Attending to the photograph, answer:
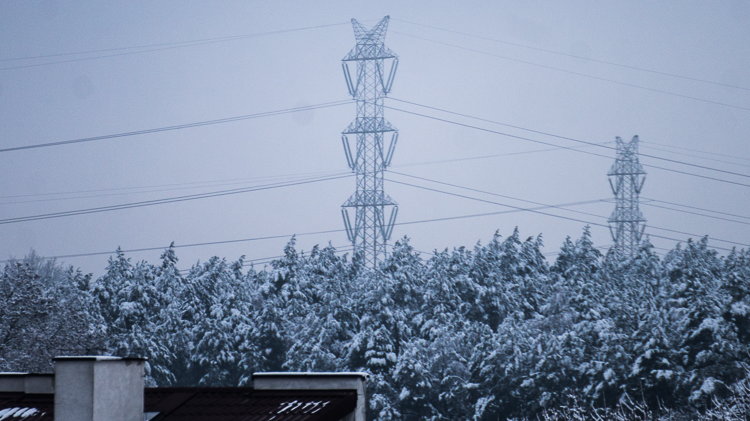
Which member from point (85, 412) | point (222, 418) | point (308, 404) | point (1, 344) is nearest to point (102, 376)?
point (85, 412)

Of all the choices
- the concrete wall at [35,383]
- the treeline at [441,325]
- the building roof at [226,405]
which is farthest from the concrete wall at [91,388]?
the treeline at [441,325]

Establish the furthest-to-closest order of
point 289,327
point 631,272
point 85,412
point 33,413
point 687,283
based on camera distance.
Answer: point 631,272 < point 289,327 < point 687,283 < point 33,413 < point 85,412

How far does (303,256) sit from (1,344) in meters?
42.1

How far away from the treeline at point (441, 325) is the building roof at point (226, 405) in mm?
42970

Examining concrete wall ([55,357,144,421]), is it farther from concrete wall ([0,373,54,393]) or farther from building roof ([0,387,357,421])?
concrete wall ([0,373,54,393])

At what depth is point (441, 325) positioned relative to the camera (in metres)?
88.7

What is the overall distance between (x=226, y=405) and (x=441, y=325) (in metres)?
67.7

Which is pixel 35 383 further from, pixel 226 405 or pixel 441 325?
pixel 441 325

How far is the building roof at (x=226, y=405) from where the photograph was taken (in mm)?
20547

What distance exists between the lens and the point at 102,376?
64.9 feet

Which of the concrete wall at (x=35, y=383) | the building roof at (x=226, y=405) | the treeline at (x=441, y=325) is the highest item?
the treeline at (x=441, y=325)

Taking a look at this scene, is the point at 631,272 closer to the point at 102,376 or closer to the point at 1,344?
the point at 1,344

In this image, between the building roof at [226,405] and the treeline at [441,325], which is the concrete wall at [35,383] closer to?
the building roof at [226,405]

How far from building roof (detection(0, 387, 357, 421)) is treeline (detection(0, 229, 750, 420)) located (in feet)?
141
